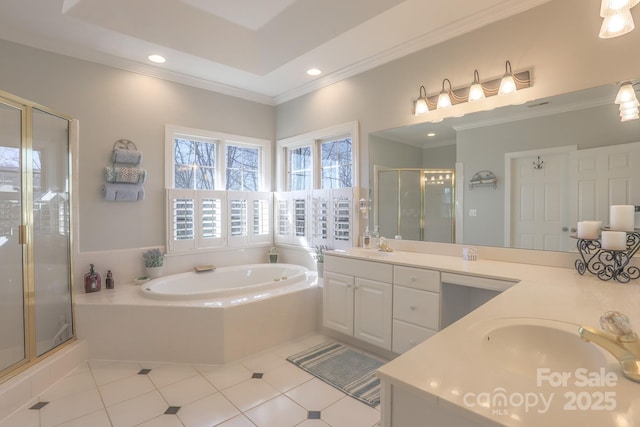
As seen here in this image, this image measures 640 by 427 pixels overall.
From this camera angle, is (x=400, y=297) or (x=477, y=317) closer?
(x=477, y=317)

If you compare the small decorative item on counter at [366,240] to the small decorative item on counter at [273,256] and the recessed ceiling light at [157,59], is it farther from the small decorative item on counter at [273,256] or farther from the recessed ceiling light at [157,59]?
the recessed ceiling light at [157,59]

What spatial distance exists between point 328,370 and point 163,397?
1.18 metres

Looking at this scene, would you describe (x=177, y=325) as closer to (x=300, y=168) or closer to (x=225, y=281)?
(x=225, y=281)

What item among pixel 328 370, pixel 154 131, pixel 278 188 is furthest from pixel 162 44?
pixel 328 370

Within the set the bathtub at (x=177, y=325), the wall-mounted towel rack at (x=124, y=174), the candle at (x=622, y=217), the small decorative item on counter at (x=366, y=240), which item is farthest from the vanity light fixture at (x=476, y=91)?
the wall-mounted towel rack at (x=124, y=174)

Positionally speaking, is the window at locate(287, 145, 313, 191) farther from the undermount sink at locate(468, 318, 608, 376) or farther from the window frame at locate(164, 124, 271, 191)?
the undermount sink at locate(468, 318, 608, 376)

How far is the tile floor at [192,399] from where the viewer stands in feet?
6.36

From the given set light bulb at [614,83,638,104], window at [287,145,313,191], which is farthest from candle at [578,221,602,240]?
window at [287,145,313,191]

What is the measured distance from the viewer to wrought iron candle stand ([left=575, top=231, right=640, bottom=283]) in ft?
5.82

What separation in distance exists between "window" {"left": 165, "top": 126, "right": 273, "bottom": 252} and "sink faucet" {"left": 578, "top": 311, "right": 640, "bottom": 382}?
3.55 meters

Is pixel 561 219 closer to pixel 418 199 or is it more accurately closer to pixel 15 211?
pixel 418 199

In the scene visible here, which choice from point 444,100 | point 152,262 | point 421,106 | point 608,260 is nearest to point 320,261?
point 152,262

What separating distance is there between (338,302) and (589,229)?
1888 millimetres

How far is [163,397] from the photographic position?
2174mm
